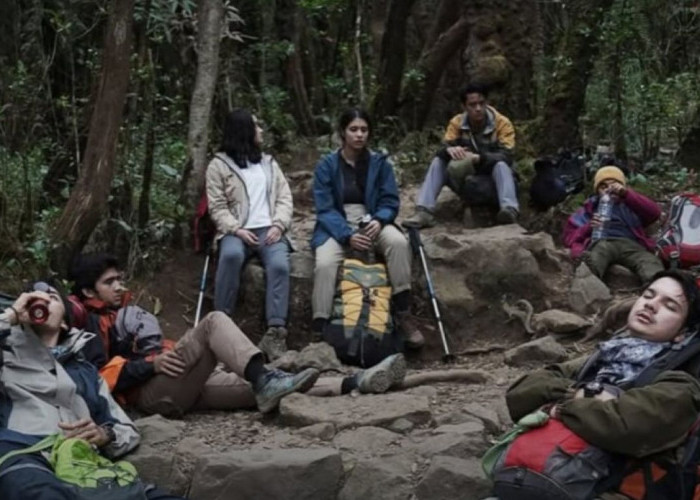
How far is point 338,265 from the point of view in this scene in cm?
708

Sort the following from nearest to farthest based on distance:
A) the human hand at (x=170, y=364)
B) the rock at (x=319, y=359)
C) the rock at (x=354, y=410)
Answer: the rock at (x=354, y=410), the human hand at (x=170, y=364), the rock at (x=319, y=359)

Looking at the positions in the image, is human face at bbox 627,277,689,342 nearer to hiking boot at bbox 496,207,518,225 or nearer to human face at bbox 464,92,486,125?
hiking boot at bbox 496,207,518,225

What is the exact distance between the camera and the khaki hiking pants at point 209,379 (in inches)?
211

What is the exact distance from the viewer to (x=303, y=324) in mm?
7457

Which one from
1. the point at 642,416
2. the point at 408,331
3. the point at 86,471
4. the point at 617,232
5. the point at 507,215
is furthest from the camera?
the point at 507,215

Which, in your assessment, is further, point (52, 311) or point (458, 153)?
point (458, 153)

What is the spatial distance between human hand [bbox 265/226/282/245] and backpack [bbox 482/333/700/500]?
11.9ft

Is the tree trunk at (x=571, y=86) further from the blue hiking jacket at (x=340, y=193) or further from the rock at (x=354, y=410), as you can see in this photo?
the rock at (x=354, y=410)

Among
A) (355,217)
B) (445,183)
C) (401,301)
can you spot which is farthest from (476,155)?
(401,301)

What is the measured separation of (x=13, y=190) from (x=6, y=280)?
932mm

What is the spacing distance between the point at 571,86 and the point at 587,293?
3.09 meters

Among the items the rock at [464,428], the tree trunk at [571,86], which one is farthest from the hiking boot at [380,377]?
the tree trunk at [571,86]

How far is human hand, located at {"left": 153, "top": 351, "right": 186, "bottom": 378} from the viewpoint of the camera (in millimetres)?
5488

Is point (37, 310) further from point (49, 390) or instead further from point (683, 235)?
point (683, 235)
